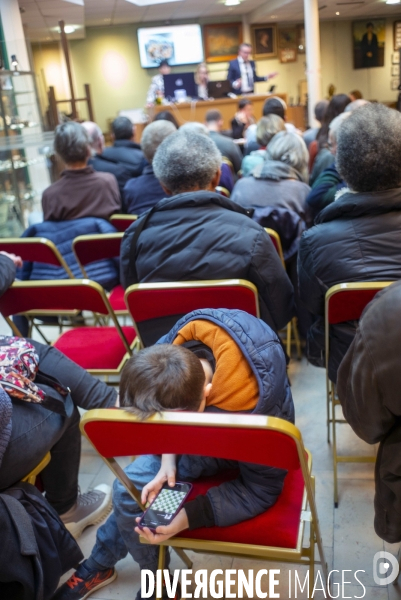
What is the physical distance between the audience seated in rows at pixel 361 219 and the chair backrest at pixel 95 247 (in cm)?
100

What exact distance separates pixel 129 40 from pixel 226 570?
41.5 feet

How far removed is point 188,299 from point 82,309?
0.52m

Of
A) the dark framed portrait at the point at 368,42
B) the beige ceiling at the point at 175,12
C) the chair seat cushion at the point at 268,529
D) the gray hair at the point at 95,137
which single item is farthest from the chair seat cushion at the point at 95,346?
the dark framed portrait at the point at 368,42

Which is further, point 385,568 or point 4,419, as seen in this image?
point 385,568

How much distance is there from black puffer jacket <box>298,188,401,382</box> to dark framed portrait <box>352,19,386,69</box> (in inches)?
532

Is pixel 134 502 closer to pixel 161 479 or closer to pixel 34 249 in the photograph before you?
pixel 161 479

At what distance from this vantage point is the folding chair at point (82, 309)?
6.47 feet

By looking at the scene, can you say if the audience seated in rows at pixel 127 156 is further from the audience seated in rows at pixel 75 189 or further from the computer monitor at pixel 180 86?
the computer monitor at pixel 180 86

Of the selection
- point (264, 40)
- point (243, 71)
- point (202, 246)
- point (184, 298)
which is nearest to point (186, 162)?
point (202, 246)

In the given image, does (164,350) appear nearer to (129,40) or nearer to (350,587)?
(350,587)

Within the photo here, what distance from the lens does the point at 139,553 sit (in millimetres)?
1532

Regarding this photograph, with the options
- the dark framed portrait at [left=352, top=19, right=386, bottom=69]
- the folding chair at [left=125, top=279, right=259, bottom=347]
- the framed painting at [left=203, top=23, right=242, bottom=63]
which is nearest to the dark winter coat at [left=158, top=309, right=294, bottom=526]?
the folding chair at [left=125, top=279, right=259, bottom=347]

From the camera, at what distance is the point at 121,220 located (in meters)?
3.11

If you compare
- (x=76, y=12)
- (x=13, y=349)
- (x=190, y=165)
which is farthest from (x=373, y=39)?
(x=13, y=349)
